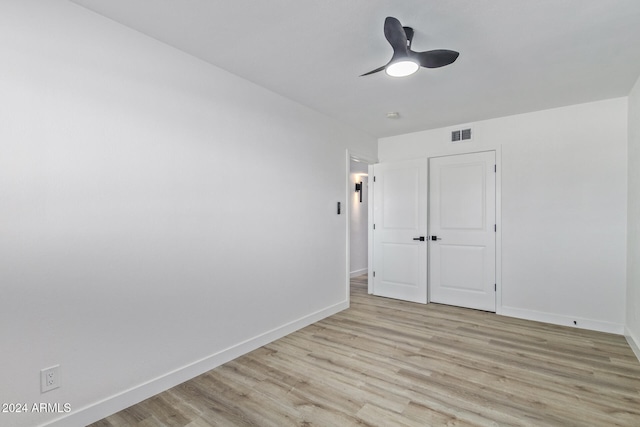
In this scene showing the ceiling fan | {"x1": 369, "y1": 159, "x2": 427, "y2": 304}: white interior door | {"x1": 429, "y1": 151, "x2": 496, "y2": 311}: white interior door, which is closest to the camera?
the ceiling fan

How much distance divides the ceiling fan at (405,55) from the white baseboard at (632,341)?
306cm

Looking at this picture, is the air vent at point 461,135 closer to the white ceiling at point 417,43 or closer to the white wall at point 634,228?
the white ceiling at point 417,43

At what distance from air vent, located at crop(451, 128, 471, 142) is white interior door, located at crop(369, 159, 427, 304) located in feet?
1.61

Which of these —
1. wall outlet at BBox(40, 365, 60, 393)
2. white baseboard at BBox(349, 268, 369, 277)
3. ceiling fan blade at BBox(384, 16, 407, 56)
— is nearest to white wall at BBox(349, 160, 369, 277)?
white baseboard at BBox(349, 268, 369, 277)

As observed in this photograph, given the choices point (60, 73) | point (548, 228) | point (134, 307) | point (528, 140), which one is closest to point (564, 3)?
point (528, 140)

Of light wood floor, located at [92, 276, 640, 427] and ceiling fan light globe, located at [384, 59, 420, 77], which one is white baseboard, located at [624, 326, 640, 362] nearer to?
light wood floor, located at [92, 276, 640, 427]

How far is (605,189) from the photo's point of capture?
3.49 metres

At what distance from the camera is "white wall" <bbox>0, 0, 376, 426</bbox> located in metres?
1.73

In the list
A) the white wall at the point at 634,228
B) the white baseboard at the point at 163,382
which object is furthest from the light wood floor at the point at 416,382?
the white wall at the point at 634,228

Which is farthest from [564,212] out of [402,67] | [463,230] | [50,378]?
[50,378]

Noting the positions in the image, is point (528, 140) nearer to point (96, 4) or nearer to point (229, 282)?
point (229, 282)

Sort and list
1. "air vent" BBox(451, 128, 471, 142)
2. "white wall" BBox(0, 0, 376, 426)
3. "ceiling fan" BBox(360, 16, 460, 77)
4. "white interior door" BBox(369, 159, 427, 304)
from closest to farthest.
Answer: "white wall" BBox(0, 0, 376, 426), "ceiling fan" BBox(360, 16, 460, 77), "air vent" BBox(451, 128, 471, 142), "white interior door" BBox(369, 159, 427, 304)

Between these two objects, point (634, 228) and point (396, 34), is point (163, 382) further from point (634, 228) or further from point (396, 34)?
point (634, 228)

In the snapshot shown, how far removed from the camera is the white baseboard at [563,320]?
343cm
